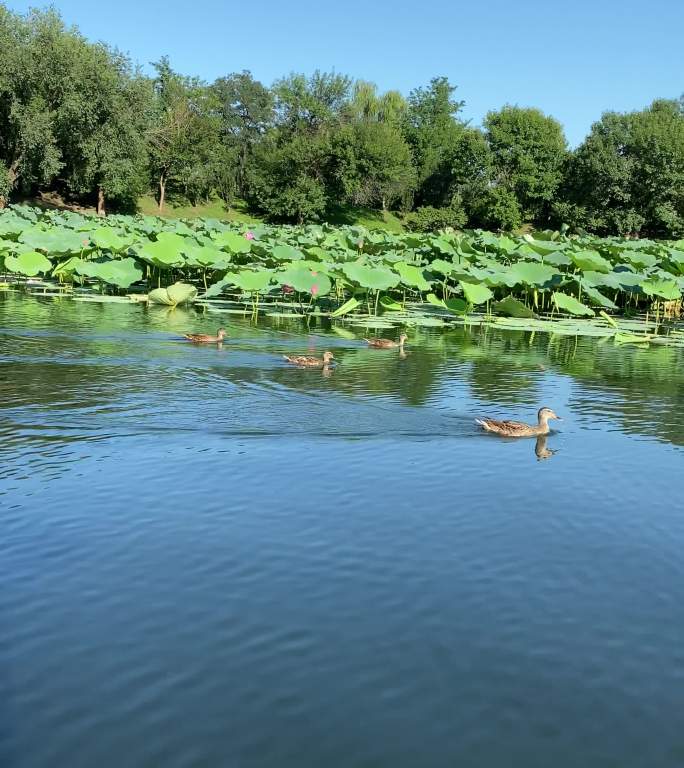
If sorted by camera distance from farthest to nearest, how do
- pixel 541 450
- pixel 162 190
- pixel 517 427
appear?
1. pixel 162 190
2. pixel 517 427
3. pixel 541 450

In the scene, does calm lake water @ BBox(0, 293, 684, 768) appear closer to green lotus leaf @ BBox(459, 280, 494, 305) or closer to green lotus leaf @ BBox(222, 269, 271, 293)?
green lotus leaf @ BBox(459, 280, 494, 305)

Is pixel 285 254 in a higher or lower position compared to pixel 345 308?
higher

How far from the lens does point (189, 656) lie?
3816 millimetres

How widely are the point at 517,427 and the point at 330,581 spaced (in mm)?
3697

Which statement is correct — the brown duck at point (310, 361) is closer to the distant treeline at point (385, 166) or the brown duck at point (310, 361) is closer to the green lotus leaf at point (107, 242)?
the green lotus leaf at point (107, 242)

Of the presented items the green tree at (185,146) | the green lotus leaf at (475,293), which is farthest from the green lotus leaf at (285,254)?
the green tree at (185,146)

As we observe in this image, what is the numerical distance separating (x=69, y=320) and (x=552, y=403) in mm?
7817

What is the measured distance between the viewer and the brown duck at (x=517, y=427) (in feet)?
26.0

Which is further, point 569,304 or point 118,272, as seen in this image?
point 118,272

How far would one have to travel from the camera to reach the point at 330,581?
4625 mm

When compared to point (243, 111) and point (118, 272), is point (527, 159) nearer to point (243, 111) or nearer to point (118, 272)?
point (243, 111)

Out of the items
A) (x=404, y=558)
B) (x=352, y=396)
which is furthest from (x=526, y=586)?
(x=352, y=396)

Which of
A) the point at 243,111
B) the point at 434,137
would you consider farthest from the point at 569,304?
the point at 243,111

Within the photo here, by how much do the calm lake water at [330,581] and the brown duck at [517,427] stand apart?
0.38 feet
